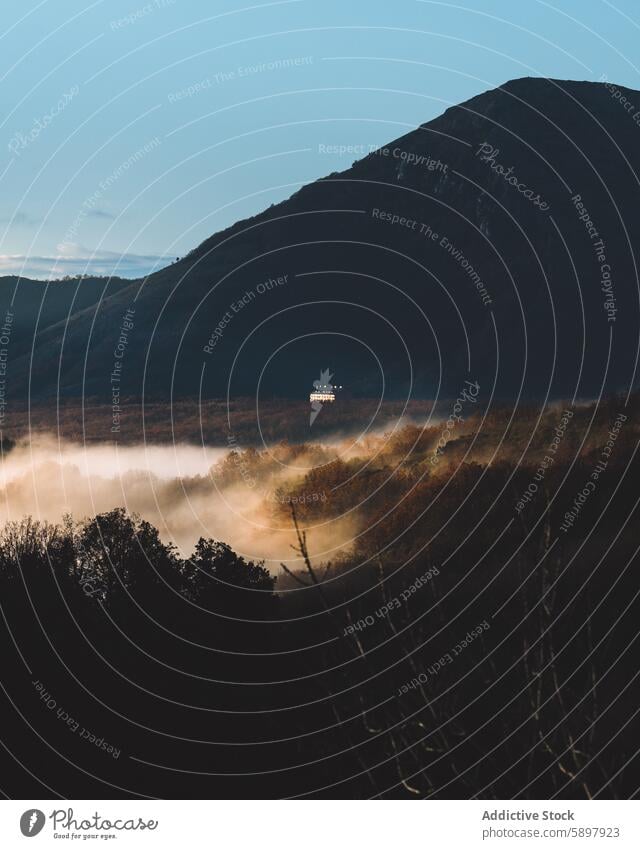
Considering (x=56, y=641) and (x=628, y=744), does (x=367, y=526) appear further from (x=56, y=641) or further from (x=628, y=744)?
(x=628, y=744)

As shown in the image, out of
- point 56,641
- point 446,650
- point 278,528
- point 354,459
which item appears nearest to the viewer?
point 446,650

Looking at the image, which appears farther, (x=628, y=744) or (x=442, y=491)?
(x=442, y=491)

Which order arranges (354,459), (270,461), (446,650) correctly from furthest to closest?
(270,461), (354,459), (446,650)

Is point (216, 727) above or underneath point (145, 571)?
underneath

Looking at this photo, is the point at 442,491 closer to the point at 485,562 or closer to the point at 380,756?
the point at 485,562

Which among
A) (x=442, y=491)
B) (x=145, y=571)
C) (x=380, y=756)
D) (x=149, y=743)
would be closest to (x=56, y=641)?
(x=145, y=571)

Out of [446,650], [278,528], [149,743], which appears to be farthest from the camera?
[278,528]

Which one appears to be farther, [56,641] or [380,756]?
[56,641]

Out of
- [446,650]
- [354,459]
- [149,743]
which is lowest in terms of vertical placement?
[149,743]
